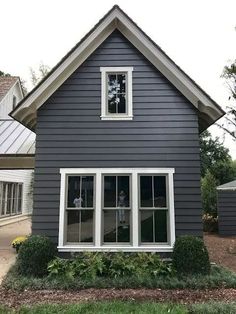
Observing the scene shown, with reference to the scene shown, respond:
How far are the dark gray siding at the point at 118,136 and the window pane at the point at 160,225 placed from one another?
329 millimetres

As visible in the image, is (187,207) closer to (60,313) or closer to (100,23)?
(60,313)

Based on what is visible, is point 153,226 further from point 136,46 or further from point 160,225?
point 136,46

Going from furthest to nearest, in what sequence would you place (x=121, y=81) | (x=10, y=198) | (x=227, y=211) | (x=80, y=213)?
1. (x=10, y=198)
2. (x=227, y=211)
3. (x=121, y=81)
4. (x=80, y=213)

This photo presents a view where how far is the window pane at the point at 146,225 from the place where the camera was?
8.59 meters

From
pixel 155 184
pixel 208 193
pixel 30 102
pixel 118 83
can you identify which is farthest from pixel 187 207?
pixel 208 193

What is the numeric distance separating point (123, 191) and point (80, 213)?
1.23 m

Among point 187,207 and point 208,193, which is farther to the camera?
point 208,193

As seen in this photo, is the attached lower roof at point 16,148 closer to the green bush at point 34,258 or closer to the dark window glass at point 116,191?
the dark window glass at point 116,191

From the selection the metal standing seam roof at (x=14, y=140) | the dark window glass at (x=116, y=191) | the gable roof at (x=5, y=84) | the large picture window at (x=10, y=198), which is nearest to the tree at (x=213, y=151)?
the large picture window at (x=10, y=198)

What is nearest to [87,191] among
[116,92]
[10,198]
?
[116,92]

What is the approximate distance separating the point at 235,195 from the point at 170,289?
1034 cm

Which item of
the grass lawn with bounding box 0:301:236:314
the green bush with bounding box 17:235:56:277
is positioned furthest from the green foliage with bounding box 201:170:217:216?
the grass lawn with bounding box 0:301:236:314

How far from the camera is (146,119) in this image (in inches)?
354

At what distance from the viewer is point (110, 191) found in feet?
28.7
